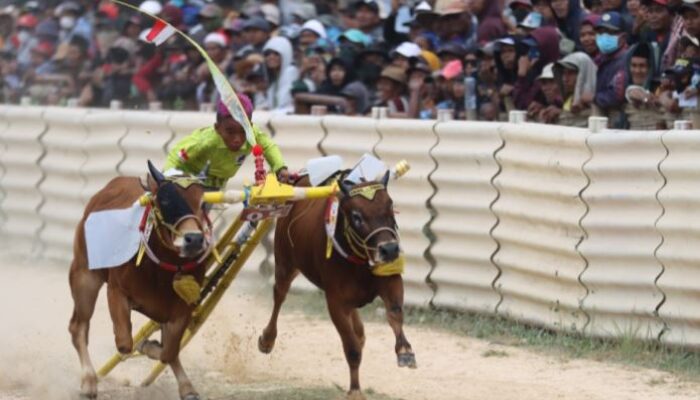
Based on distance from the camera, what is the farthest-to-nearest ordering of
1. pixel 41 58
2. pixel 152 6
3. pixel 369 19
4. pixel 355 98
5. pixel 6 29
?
1. pixel 6 29
2. pixel 41 58
3. pixel 152 6
4. pixel 369 19
5. pixel 355 98

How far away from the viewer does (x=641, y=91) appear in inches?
472

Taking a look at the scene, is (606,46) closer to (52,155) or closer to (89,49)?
(52,155)

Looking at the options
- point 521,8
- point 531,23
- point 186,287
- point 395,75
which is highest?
point 521,8

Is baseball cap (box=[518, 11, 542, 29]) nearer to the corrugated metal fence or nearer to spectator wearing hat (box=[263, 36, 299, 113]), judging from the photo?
the corrugated metal fence

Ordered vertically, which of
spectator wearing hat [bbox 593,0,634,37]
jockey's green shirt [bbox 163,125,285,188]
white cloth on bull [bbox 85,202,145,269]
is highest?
spectator wearing hat [bbox 593,0,634,37]

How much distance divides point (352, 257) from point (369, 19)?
7194 mm

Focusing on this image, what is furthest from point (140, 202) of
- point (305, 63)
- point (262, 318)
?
point (305, 63)

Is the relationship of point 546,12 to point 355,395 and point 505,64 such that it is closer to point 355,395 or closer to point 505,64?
point 505,64

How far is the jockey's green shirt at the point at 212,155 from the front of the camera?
10.2 m

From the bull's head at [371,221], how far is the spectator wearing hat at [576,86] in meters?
3.42

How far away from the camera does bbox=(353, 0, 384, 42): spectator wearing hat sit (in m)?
16.6

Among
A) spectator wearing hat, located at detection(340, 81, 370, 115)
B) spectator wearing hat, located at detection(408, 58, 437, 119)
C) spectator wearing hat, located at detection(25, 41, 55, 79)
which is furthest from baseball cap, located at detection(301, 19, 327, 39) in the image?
spectator wearing hat, located at detection(25, 41, 55, 79)

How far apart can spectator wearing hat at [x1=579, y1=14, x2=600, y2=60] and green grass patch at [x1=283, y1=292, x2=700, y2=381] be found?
8.08 ft

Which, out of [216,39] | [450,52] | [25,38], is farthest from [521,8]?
[25,38]
